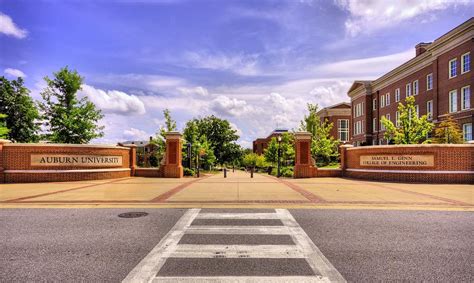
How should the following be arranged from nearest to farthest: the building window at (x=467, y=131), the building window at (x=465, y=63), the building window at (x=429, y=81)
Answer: the building window at (x=467, y=131)
the building window at (x=465, y=63)
the building window at (x=429, y=81)

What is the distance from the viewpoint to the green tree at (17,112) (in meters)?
43.6

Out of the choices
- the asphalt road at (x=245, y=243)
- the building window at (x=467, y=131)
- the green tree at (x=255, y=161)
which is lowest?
the green tree at (x=255, y=161)

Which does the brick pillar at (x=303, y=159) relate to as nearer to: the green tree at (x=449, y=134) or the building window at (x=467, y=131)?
the green tree at (x=449, y=134)

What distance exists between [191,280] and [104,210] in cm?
557

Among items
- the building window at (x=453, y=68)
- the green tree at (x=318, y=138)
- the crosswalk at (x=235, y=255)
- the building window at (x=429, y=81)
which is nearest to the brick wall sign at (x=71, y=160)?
the crosswalk at (x=235, y=255)

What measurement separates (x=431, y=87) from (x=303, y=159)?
28137 millimetres

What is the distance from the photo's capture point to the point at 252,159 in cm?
7219

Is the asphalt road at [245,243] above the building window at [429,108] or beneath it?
beneath

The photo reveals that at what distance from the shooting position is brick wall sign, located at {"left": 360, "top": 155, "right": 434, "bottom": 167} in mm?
16742

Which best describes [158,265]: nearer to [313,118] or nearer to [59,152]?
[59,152]

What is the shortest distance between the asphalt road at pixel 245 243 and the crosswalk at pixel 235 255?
0.04 metres

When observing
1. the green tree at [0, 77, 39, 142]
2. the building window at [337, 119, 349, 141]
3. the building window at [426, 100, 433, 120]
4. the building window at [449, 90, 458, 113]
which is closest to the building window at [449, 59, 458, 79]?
the building window at [449, 90, 458, 113]

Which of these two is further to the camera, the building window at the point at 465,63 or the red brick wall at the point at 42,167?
the building window at the point at 465,63

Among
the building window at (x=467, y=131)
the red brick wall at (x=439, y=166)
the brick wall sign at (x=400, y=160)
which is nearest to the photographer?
the red brick wall at (x=439, y=166)
